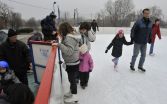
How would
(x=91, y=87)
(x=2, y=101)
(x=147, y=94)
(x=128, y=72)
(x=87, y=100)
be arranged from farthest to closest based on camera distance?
(x=128, y=72), (x=91, y=87), (x=147, y=94), (x=87, y=100), (x=2, y=101)

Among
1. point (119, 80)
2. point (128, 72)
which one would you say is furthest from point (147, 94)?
point (128, 72)

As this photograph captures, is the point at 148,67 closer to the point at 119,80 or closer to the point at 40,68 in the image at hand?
the point at 119,80

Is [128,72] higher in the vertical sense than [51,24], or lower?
lower

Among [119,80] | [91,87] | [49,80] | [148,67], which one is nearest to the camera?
[49,80]

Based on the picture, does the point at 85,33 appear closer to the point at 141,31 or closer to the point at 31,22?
the point at 141,31

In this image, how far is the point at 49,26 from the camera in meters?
7.88

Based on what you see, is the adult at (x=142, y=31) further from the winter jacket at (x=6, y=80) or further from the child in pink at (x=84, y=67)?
the winter jacket at (x=6, y=80)

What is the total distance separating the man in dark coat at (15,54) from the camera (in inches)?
171

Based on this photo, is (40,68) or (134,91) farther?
(40,68)

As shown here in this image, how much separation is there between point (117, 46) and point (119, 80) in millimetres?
1128

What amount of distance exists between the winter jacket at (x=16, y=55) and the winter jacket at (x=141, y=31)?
9.56ft

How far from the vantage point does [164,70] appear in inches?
274

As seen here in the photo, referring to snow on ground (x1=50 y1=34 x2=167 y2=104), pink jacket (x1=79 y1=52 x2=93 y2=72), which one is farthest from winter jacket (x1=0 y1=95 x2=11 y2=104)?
pink jacket (x1=79 y1=52 x2=93 y2=72)

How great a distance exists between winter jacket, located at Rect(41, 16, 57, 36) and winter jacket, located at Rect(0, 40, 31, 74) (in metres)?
3.35
